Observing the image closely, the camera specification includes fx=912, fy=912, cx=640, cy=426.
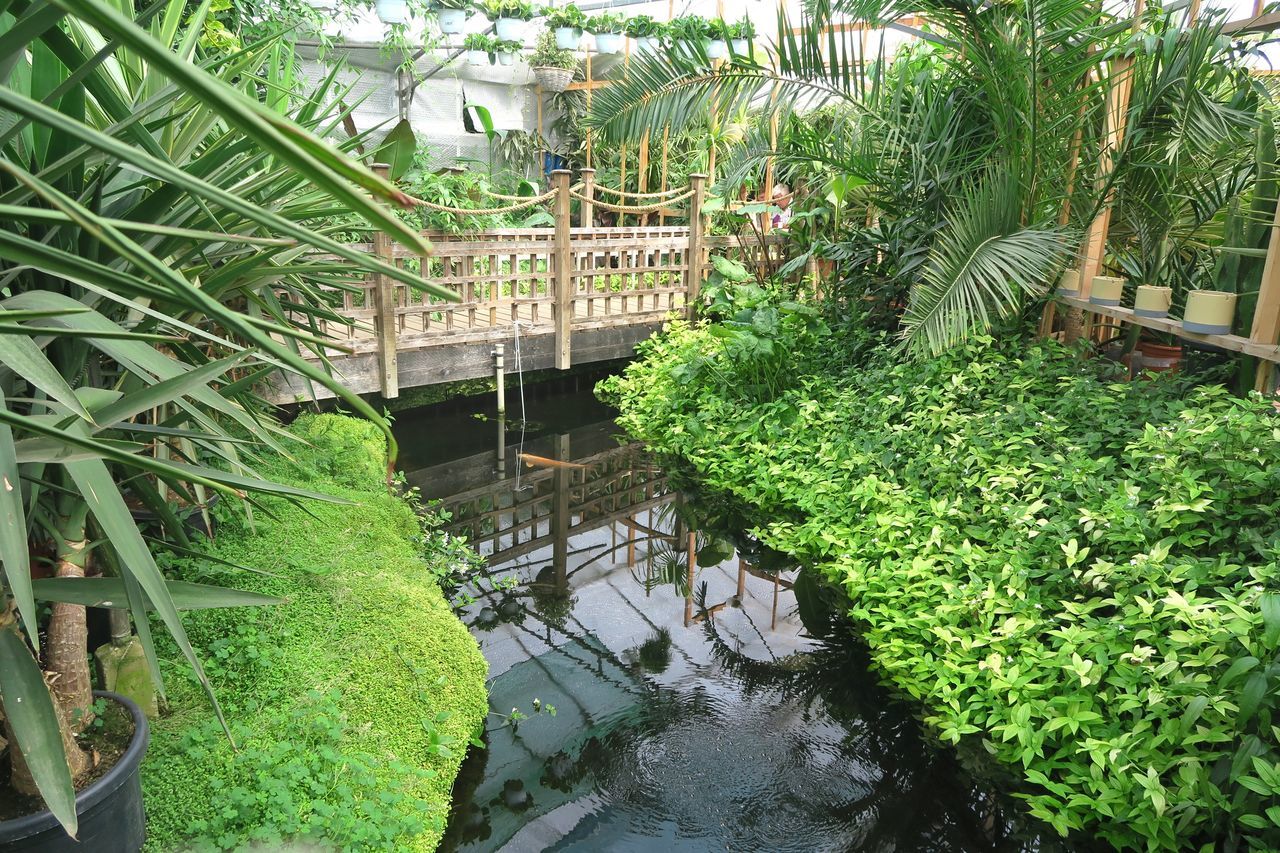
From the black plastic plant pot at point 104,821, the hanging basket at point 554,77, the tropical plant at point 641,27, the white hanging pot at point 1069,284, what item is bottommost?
the black plastic plant pot at point 104,821

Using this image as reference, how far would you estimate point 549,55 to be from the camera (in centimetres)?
950

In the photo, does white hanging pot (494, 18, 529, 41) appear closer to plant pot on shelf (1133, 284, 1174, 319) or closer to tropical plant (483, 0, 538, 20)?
tropical plant (483, 0, 538, 20)

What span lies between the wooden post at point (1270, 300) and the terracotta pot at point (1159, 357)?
3.14 ft

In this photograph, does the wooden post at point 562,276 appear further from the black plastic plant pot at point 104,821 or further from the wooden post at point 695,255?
the black plastic plant pot at point 104,821

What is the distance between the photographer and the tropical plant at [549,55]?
943cm

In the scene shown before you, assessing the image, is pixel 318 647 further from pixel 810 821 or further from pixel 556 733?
pixel 810 821

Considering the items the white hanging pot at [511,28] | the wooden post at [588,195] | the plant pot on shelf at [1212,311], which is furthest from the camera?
the white hanging pot at [511,28]

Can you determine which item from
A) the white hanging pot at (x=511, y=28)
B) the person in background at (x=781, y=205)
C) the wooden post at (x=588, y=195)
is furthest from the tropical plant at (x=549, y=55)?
the person in background at (x=781, y=205)

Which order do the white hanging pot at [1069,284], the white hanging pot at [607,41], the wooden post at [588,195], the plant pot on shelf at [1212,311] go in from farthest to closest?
the white hanging pot at [607,41], the wooden post at [588,195], the white hanging pot at [1069,284], the plant pot on shelf at [1212,311]

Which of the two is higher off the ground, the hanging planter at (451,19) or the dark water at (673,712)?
the hanging planter at (451,19)

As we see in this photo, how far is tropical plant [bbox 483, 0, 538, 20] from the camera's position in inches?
314

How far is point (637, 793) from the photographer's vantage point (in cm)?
292

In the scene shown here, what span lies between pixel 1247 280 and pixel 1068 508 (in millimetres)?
1357

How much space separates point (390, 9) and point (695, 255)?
3.08 m
